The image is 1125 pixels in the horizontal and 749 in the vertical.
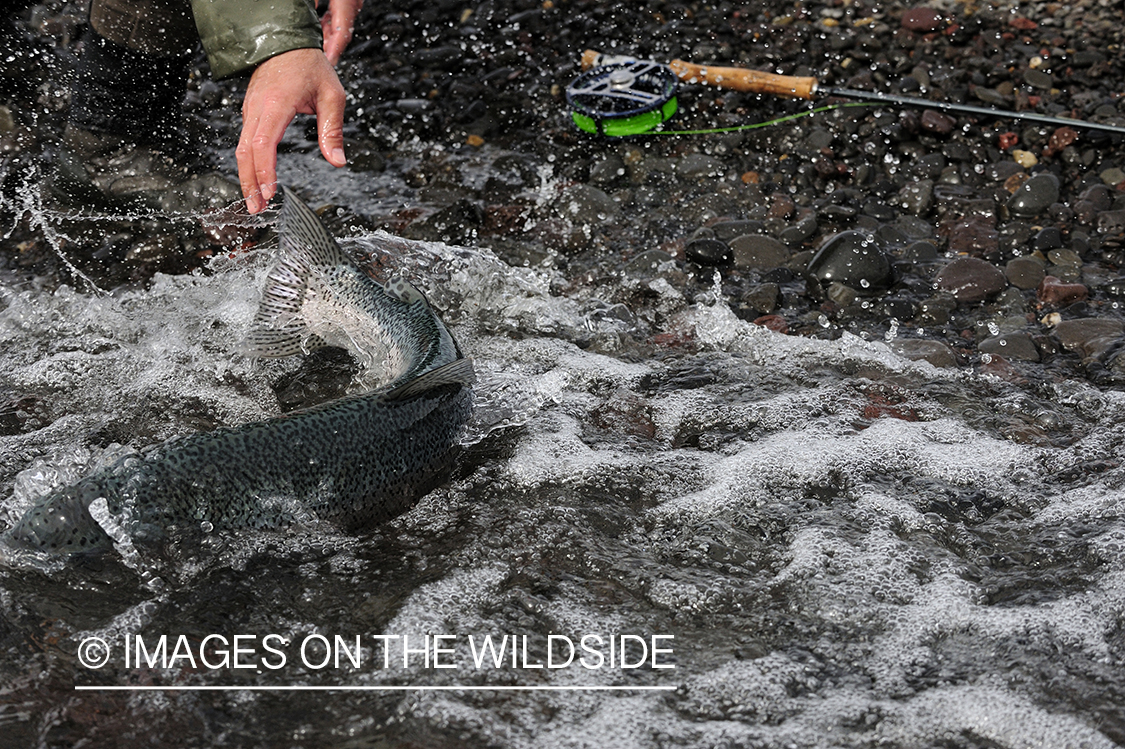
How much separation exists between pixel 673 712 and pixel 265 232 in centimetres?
378

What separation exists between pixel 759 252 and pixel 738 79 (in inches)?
59.6

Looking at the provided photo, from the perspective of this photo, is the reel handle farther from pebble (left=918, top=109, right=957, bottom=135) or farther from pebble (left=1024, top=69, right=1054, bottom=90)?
pebble (left=1024, top=69, right=1054, bottom=90)

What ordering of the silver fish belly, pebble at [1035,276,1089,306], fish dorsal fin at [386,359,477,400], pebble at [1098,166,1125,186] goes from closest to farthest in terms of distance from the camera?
1. the silver fish belly
2. fish dorsal fin at [386,359,477,400]
3. pebble at [1035,276,1089,306]
4. pebble at [1098,166,1125,186]

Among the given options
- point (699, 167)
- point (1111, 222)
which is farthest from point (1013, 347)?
point (699, 167)

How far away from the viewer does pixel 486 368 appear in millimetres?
4531

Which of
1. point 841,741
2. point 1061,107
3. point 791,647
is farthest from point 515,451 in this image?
point 1061,107

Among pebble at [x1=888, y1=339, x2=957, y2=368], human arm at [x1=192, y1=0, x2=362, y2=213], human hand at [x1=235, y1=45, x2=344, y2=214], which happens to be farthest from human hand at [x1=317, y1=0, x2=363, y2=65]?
pebble at [x1=888, y1=339, x2=957, y2=368]

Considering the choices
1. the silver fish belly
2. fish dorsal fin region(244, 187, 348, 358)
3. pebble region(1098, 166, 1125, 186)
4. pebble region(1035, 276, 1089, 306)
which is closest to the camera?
the silver fish belly

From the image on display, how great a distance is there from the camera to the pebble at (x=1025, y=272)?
16.2 feet

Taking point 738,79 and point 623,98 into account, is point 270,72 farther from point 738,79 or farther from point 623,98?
point 738,79

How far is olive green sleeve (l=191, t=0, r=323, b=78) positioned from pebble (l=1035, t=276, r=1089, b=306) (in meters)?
3.65

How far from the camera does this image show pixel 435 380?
11.1 feet

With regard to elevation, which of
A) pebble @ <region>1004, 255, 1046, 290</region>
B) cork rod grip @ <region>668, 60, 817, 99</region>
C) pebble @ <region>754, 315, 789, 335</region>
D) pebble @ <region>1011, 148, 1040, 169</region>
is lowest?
pebble @ <region>754, 315, 789, 335</region>

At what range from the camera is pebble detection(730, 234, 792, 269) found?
17.2ft
